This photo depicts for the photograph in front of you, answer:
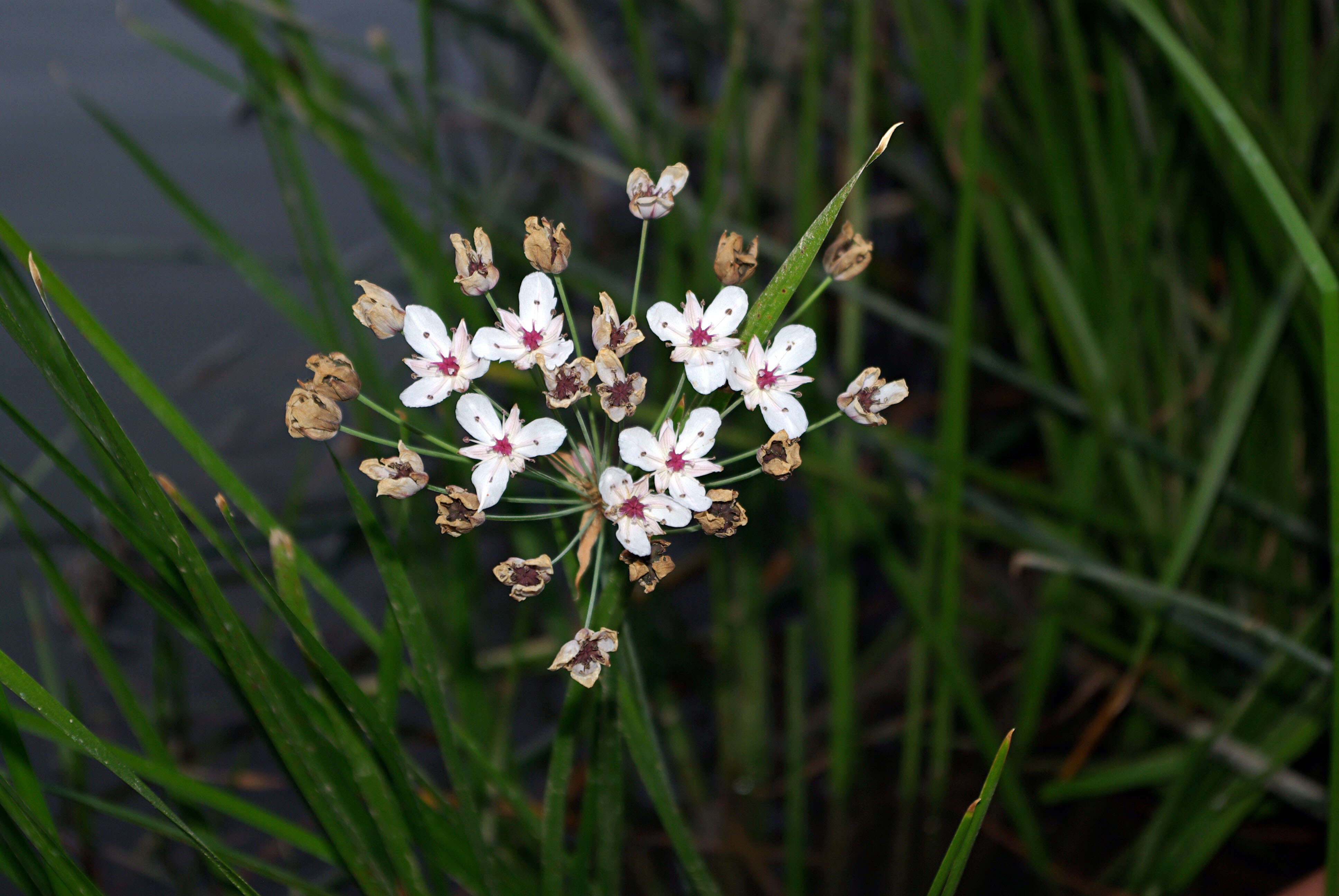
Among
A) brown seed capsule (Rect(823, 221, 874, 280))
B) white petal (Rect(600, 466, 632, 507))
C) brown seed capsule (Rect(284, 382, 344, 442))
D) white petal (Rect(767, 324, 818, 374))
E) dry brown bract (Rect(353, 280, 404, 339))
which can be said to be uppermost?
brown seed capsule (Rect(823, 221, 874, 280))

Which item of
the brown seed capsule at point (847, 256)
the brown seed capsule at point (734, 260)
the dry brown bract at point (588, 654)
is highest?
the brown seed capsule at point (847, 256)

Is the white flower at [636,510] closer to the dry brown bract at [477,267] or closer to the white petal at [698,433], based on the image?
the white petal at [698,433]

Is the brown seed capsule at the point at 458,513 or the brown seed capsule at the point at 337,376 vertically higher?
the brown seed capsule at the point at 337,376

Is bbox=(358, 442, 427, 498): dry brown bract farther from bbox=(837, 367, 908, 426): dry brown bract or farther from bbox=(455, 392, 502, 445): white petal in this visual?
bbox=(837, 367, 908, 426): dry brown bract

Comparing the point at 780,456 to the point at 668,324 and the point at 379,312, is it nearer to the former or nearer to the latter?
the point at 668,324

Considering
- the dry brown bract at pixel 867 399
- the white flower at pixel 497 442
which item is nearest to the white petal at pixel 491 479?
the white flower at pixel 497 442

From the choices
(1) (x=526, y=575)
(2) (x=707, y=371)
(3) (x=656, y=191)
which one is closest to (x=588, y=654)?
(1) (x=526, y=575)

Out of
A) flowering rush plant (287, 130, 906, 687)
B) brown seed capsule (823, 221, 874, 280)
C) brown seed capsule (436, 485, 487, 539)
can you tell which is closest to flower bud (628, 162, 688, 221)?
flowering rush plant (287, 130, 906, 687)
